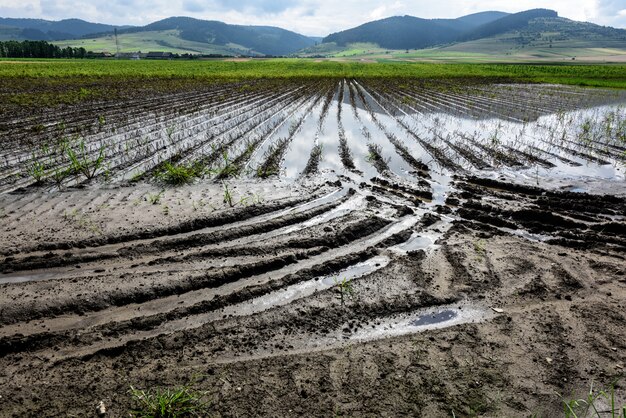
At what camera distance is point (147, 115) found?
1739 cm

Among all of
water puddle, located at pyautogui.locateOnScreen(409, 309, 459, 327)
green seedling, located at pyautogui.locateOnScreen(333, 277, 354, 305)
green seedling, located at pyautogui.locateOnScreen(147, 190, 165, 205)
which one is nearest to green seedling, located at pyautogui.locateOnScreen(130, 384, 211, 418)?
green seedling, located at pyautogui.locateOnScreen(333, 277, 354, 305)

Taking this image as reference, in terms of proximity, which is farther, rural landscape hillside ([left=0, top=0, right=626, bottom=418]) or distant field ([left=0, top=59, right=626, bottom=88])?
distant field ([left=0, top=59, right=626, bottom=88])

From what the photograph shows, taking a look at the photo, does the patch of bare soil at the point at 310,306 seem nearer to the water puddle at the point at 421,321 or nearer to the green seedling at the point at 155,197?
the water puddle at the point at 421,321

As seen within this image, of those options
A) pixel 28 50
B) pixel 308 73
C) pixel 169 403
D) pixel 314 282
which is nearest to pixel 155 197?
pixel 314 282

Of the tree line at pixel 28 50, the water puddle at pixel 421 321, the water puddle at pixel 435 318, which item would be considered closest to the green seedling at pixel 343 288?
the water puddle at pixel 421 321

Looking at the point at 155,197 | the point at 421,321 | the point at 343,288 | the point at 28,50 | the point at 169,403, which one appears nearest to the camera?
the point at 169,403

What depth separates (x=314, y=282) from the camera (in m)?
4.95

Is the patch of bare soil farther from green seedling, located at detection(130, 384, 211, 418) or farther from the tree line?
the tree line

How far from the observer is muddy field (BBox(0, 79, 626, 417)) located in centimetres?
331

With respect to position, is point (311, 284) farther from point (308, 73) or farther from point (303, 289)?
point (308, 73)

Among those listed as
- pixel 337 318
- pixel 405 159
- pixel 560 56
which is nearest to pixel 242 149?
pixel 405 159

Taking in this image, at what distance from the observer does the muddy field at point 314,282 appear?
331 cm

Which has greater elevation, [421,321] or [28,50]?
[28,50]

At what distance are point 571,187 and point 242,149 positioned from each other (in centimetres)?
859
